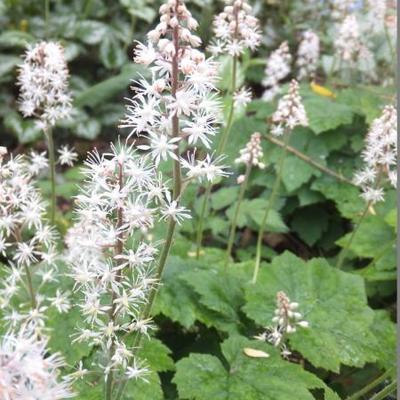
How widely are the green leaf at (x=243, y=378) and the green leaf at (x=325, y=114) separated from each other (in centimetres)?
185

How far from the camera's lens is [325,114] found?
3809 millimetres

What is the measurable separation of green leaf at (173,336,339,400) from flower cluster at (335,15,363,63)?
2.61 metres

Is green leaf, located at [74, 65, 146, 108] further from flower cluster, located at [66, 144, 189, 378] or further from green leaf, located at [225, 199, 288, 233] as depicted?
flower cluster, located at [66, 144, 189, 378]

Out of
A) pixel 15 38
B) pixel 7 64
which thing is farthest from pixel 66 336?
pixel 7 64

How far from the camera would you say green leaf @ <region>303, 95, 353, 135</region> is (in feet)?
12.2

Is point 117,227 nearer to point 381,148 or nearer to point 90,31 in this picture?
point 381,148

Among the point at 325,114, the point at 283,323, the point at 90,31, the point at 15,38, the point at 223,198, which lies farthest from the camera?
the point at 90,31

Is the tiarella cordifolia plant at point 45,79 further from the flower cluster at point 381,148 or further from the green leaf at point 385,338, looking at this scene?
the green leaf at point 385,338

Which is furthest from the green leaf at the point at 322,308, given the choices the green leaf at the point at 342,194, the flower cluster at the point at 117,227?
the flower cluster at the point at 117,227

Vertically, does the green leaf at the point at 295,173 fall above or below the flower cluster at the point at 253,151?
below

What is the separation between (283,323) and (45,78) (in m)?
1.36

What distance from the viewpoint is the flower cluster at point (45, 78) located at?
2529mm

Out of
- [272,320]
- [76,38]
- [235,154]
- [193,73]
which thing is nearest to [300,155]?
[235,154]

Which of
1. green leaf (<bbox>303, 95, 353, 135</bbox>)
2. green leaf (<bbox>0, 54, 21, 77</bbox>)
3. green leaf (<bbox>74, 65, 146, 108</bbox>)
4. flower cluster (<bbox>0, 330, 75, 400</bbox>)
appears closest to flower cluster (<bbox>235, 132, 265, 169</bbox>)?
green leaf (<bbox>303, 95, 353, 135</bbox>)
